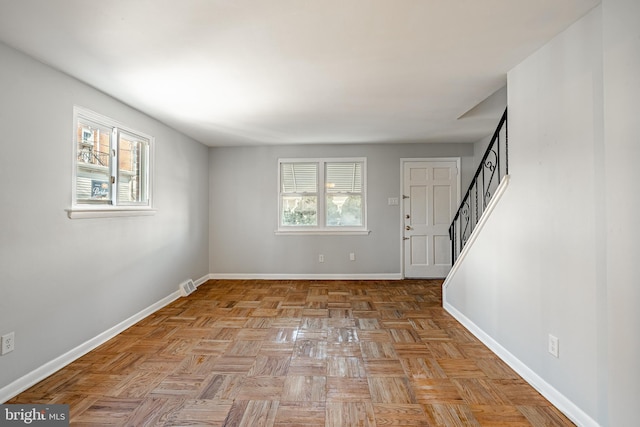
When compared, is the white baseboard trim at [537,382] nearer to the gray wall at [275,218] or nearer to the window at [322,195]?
the gray wall at [275,218]

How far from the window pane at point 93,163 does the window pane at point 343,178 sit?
3292 millimetres

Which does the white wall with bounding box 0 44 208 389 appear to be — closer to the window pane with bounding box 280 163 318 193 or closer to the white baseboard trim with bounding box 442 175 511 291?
the window pane with bounding box 280 163 318 193

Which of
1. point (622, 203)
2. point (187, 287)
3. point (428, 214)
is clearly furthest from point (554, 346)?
point (187, 287)

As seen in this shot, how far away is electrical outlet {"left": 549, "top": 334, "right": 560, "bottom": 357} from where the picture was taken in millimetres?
1997

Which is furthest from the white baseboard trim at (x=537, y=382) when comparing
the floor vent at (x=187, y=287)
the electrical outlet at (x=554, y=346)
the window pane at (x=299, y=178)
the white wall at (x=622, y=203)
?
the floor vent at (x=187, y=287)

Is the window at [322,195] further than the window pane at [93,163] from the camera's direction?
Yes

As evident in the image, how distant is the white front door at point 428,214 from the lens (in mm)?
5535

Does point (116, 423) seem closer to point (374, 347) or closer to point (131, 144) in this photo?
point (374, 347)

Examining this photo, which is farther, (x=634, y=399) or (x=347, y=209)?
(x=347, y=209)

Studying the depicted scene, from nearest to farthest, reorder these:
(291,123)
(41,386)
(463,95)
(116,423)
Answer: (116,423) < (41,386) < (463,95) < (291,123)

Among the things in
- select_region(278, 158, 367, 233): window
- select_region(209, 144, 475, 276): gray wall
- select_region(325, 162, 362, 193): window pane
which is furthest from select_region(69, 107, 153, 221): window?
select_region(325, 162, 362, 193): window pane

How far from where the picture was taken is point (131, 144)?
11.8ft

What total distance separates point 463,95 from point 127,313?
4010 millimetres

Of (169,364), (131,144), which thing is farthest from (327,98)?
(169,364)
